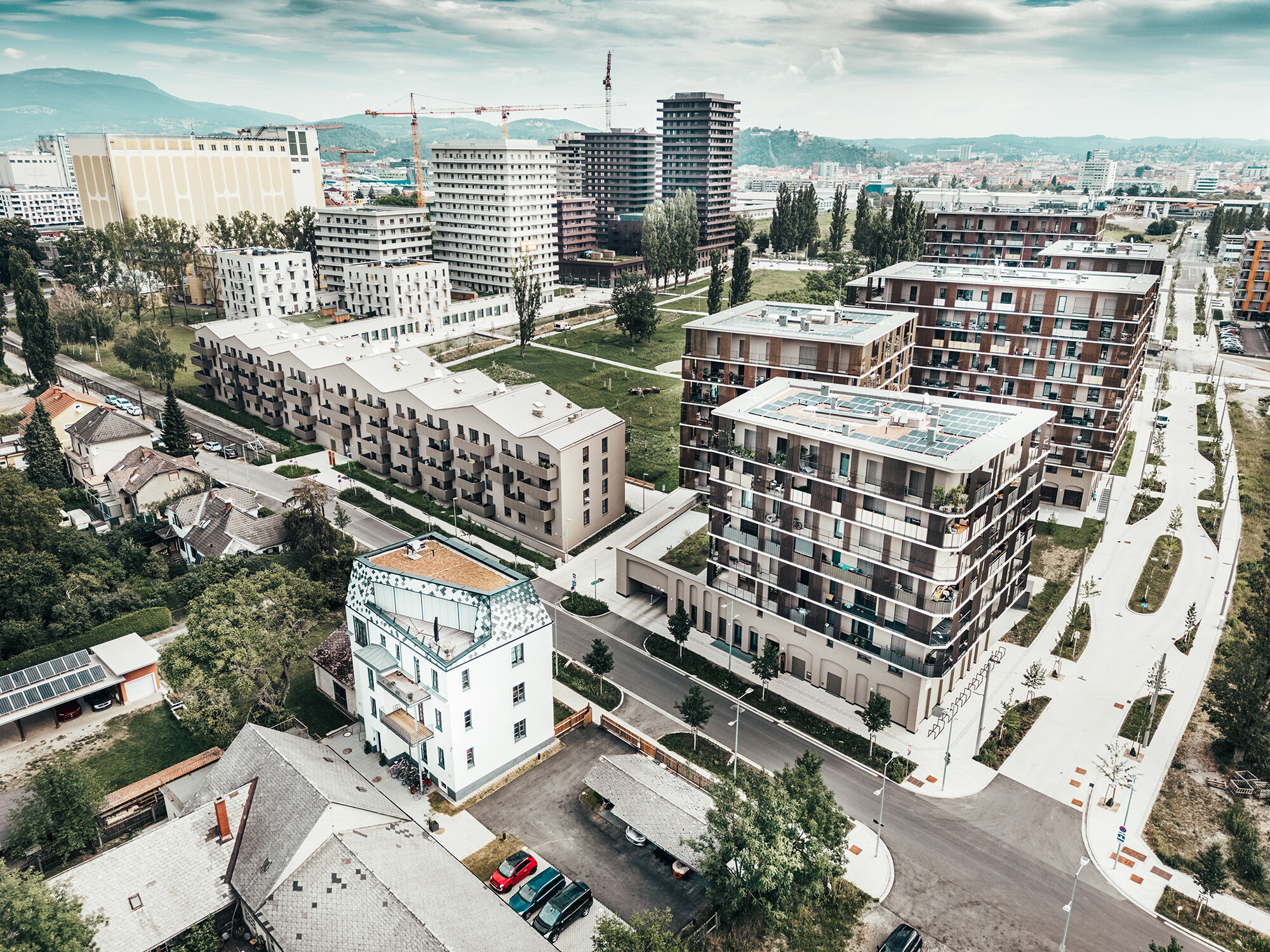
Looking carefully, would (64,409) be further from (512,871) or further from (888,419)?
(888,419)

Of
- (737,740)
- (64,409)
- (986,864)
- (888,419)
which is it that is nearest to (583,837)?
(737,740)

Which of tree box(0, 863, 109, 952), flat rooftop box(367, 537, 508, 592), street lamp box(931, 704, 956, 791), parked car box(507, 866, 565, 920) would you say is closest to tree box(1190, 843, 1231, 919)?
street lamp box(931, 704, 956, 791)

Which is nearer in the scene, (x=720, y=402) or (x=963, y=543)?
(x=963, y=543)

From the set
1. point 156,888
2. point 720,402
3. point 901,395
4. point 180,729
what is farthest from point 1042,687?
point 180,729

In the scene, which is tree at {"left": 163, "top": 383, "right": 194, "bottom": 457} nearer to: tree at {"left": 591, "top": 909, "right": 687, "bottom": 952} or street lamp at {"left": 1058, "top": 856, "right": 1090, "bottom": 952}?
tree at {"left": 591, "top": 909, "right": 687, "bottom": 952}

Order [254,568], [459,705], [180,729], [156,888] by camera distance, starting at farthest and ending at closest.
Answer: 1. [254,568]
2. [180,729]
3. [459,705]
4. [156,888]

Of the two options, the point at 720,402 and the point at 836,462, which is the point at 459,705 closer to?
the point at 836,462
